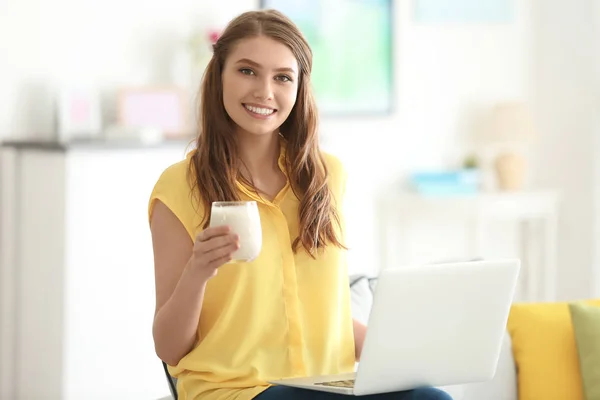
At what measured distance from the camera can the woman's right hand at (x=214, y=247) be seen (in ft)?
5.69

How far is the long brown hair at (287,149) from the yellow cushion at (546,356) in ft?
2.73

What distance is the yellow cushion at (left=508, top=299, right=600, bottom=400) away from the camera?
8.71 feet

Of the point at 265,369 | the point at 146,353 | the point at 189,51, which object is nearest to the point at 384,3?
the point at 189,51

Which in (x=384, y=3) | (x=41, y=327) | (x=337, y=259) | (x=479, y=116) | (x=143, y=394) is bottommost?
(x=143, y=394)

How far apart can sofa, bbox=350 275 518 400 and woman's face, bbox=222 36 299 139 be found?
720 millimetres

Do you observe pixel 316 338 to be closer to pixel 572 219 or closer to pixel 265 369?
pixel 265 369

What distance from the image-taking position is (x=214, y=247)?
174cm

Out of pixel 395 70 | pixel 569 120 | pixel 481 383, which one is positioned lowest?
pixel 481 383

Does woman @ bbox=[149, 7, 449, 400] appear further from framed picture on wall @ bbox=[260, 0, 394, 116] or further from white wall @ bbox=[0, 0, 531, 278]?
framed picture on wall @ bbox=[260, 0, 394, 116]

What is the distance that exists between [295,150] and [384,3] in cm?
314

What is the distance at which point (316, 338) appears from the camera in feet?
6.73

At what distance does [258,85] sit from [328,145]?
2.91 m

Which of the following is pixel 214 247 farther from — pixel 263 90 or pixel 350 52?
pixel 350 52

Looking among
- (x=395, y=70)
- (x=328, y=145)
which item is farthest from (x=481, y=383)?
(x=395, y=70)
